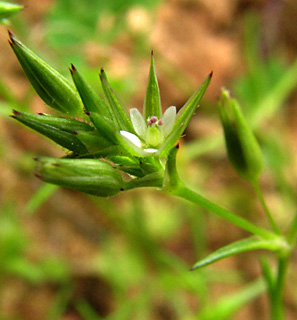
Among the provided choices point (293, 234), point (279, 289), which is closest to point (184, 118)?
point (293, 234)

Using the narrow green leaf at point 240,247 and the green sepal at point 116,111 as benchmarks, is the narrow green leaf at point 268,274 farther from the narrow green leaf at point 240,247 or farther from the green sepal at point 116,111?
the green sepal at point 116,111

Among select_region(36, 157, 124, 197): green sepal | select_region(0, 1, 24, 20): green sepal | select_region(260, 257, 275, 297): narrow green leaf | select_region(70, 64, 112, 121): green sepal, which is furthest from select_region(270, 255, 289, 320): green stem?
select_region(0, 1, 24, 20): green sepal

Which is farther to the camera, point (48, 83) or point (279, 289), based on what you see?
point (279, 289)

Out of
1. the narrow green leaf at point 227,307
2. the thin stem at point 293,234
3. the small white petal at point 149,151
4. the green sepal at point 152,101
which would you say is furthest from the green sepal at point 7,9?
the narrow green leaf at point 227,307

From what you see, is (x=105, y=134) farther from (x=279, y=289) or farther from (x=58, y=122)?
(x=279, y=289)

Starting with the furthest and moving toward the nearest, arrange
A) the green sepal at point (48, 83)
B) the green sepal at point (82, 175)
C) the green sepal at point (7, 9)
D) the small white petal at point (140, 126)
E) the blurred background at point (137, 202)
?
the blurred background at point (137, 202)
the green sepal at point (7, 9)
the small white petal at point (140, 126)
the green sepal at point (48, 83)
the green sepal at point (82, 175)

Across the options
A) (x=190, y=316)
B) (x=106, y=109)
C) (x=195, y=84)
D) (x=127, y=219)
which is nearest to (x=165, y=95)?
(x=195, y=84)

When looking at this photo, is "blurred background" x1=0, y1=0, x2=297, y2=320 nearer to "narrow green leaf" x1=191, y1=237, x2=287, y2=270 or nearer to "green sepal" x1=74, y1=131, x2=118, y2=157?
"narrow green leaf" x1=191, y1=237, x2=287, y2=270
